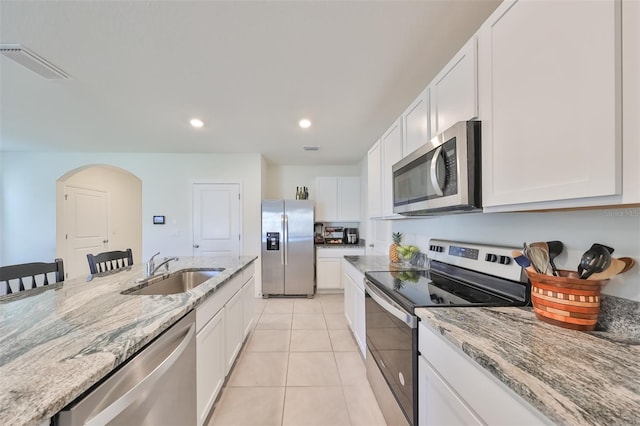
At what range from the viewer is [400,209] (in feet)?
6.24

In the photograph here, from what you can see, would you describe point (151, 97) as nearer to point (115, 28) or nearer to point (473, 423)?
point (115, 28)

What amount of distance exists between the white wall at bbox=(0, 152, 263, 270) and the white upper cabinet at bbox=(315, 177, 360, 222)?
116 centimetres

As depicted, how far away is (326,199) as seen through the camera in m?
4.69

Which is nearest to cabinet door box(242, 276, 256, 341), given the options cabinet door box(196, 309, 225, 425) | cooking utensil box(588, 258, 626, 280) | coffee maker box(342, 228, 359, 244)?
cabinet door box(196, 309, 225, 425)

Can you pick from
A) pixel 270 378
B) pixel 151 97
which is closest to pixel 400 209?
pixel 270 378

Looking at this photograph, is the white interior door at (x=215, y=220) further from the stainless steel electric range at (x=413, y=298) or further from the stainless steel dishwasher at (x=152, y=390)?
the stainless steel dishwasher at (x=152, y=390)

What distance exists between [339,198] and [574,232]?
3.73 metres

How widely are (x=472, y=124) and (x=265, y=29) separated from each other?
126 centimetres

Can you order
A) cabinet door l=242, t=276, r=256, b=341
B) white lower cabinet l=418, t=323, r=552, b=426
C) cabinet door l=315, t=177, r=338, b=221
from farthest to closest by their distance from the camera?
1. cabinet door l=315, t=177, r=338, b=221
2. cabinet door l=242, t=276, r=256, b=341
3. white lower cabinet l=418, t=323, r=552, b=426

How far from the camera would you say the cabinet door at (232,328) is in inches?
72.9

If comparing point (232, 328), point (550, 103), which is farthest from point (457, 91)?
point (232, 328)

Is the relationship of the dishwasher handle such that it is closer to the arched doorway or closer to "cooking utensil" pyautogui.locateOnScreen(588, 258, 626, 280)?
"cooking utensil" pyautogui.locateOnScreen(588, 258, 626, 280)

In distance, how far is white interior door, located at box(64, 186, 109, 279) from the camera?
4.25 m

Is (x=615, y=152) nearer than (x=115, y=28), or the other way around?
(x=615, y=152)
